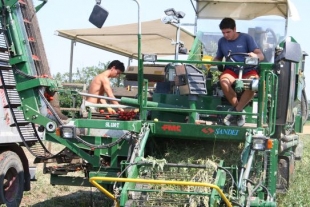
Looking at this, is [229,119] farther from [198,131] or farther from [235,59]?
[235,59]

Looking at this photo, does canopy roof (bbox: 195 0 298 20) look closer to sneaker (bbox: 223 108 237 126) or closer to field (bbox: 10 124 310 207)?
sneaker (bbox: 223 108 237 126)

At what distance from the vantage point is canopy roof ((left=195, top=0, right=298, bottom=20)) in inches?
377

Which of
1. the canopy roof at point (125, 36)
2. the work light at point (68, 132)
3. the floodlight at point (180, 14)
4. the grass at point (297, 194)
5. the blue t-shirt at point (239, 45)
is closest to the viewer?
the work light at point (68, 132)

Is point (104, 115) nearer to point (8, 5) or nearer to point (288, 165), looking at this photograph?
point (8, 5)

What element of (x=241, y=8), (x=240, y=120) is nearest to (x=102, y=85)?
(x=241, y=8)

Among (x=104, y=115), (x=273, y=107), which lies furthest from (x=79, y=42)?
(x=273, y=107)

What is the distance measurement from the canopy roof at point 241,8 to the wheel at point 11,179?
364cm

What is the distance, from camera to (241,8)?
398 inches

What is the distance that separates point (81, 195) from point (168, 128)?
4.01 metres

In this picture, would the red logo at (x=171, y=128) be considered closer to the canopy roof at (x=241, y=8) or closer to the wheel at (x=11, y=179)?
the canopy roof at (x=241, y=8)

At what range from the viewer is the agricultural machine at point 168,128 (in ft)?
22.2

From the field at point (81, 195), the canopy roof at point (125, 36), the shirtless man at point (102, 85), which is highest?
the canopy roof at point (125, 36)

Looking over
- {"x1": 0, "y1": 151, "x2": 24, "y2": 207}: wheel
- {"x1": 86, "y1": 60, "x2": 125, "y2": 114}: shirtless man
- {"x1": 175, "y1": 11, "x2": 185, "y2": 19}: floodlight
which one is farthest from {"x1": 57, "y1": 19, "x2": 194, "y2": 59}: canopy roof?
{"x1": 0, "y1": 151, "x2": 24, "y2": 207}: wheel

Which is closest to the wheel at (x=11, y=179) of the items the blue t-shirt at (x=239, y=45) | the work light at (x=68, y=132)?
the work light at (x=68, y=132)
